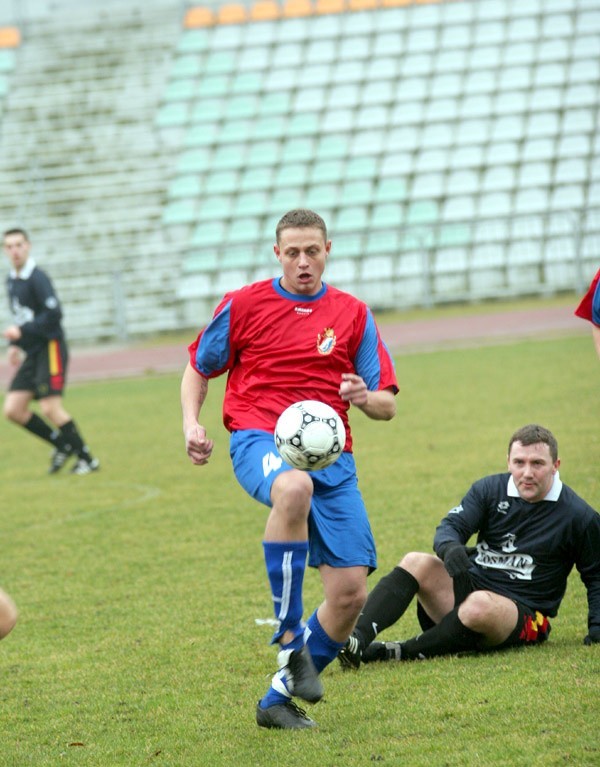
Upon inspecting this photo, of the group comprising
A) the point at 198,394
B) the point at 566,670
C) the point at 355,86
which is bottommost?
the point at 566,670

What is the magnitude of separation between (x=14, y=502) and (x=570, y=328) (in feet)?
35.8

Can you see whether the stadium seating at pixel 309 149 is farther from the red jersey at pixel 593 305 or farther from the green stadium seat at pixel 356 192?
the red jersey at pixel 593 305

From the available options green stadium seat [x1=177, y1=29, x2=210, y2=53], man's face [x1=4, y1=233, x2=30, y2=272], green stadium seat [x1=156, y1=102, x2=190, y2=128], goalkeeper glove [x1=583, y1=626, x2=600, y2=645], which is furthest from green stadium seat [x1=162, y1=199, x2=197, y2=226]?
goalkeeper glove [x1=583, y1=626, x2=600, y2=645]

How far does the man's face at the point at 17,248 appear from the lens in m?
11.5

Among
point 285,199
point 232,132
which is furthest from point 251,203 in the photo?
point 232,132

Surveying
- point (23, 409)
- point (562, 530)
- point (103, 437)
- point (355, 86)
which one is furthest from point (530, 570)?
point (355, 86)

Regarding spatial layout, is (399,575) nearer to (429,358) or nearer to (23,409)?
(23,409)

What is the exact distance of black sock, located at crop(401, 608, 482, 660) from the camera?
17.7ft

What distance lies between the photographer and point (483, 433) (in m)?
11.6

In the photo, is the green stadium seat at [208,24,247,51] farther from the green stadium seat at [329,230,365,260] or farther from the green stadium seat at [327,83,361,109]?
the green stadium seat at [329,230,365,260]

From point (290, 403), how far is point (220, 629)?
1.68 metres

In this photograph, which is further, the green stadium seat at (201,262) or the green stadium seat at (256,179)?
the green stadium seat at (256,179)

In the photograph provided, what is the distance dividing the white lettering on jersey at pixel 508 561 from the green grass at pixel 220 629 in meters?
0.33

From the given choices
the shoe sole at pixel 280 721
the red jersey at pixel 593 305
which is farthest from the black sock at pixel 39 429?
the shoe sole at pixel 280 721
